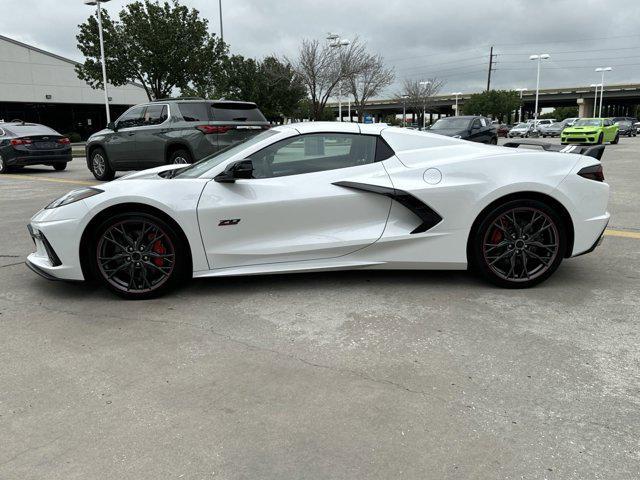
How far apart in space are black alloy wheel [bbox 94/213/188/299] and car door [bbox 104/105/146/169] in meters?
8.30

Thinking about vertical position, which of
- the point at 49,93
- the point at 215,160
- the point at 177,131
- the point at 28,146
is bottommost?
the point at 28,146

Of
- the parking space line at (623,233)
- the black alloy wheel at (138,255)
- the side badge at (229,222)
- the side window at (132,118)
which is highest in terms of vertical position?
the side window at (132,118)

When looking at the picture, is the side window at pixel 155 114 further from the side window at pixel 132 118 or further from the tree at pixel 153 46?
the tree at pixel 153 46

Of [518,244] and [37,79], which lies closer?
[518,244]

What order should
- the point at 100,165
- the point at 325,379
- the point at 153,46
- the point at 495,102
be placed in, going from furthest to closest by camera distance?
the point at 495,102
the point at 153,46
the point at 100,165
the point at 325,379

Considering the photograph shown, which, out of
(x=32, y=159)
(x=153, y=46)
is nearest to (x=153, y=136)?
(x=32, y=159)

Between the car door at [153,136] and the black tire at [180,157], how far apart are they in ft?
0.59

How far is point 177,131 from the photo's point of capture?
11.2 meters

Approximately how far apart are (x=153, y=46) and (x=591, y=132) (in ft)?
77.8

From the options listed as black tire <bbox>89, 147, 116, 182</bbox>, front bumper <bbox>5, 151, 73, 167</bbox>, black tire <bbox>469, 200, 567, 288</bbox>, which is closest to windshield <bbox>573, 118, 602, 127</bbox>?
black tire <bbox>89, 147, 116, 182</bbox>

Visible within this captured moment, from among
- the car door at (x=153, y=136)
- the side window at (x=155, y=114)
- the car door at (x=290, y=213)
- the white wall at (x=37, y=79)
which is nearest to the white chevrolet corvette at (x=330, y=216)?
the car door at (x=290, y=213)

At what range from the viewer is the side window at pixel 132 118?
39.1ft

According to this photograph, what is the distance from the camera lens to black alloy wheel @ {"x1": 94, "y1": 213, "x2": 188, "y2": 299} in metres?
4.21

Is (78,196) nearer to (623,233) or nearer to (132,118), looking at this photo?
(623,233)
